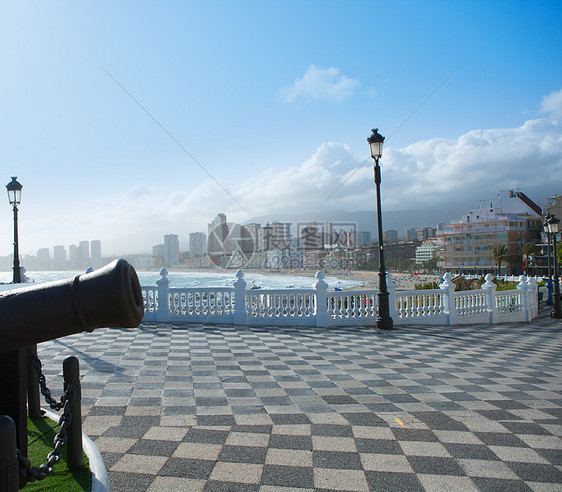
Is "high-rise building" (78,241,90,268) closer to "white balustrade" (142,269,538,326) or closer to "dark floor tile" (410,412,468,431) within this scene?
"white balustrade" (142,269,538,326)

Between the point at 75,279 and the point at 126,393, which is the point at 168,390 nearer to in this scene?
the point at 126,393

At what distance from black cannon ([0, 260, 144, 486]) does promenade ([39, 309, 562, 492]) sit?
4.78ft

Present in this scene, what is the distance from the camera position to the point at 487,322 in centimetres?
1388

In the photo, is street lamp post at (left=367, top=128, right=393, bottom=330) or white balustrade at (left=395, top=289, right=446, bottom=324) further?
white balustrade at (left=395, top=289, right=446, bottom=324)

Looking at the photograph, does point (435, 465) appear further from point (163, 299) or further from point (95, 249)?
point (95, 249)

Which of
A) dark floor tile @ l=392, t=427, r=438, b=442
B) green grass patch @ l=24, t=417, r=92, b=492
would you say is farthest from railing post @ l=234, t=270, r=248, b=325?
dark floor tile @ l=392, t=427, r=438, b=442

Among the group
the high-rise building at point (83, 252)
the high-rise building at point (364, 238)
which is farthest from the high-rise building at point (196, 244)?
the high-rise building at point (364, 238)

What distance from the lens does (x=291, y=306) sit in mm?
11828

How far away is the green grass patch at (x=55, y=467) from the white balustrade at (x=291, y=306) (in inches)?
311

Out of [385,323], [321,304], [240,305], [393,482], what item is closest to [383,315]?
[385,323]

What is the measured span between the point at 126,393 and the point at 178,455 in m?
2.02

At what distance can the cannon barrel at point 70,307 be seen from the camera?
6.86 feet

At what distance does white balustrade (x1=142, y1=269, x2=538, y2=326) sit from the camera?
455 inches

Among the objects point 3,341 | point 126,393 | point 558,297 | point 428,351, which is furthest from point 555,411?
point 558,297
